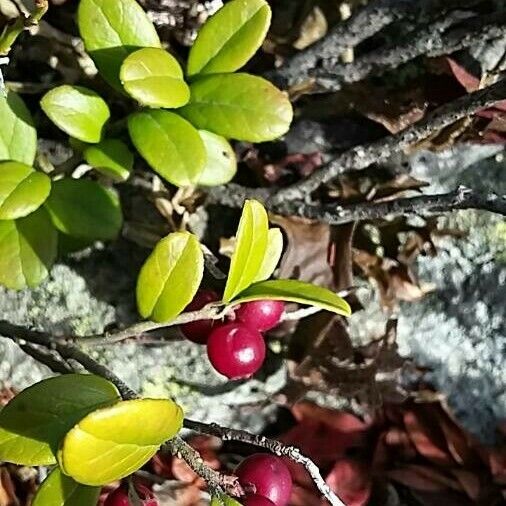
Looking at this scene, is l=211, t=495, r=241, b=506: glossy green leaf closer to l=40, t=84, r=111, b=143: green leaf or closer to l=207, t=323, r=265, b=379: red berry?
l=207, t=323, r=265, b=379: red berry

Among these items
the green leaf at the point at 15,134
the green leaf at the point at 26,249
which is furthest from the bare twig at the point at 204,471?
the green leaf at the point at 15,134

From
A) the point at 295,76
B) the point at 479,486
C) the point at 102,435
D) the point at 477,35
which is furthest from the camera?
the point at 479,486

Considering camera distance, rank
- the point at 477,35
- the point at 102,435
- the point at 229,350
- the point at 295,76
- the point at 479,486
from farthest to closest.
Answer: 1. the point at 479,486
2. the point at 295,76
3. the point at 477,35
4. the point at 229,350
5. the point at 102,435

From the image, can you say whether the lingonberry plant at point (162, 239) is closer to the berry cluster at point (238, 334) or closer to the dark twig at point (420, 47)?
the berry cluster at point (238, 334)

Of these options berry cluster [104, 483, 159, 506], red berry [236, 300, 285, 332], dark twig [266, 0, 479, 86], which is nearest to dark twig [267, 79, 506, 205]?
dark twig [266, 0, 479, 86]

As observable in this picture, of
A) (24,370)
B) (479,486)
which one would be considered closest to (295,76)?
(24,370)

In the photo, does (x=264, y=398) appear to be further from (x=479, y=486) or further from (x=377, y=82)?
(x=377, y=82)

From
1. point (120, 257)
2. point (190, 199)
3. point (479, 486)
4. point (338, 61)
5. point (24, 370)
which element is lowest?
point (479, 486)
